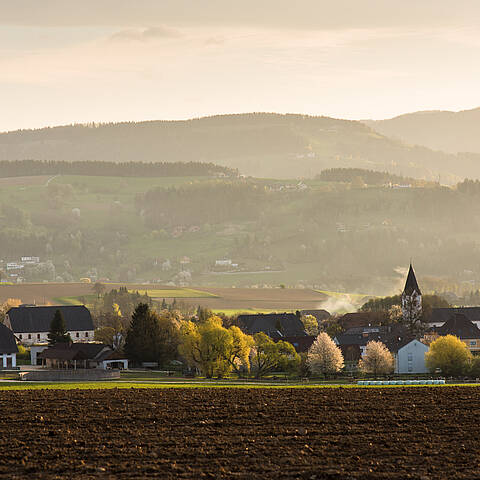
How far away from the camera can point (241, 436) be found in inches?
1996

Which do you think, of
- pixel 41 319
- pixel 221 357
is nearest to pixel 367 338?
pixel 221 357

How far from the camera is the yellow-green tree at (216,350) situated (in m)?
118

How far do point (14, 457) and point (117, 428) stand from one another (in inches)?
348

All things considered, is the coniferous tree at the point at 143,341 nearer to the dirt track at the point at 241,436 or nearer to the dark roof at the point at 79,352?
the dark roof at the point at 79,352

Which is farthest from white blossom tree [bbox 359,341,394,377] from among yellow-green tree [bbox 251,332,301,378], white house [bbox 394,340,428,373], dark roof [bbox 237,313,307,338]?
dark roof [bbox 237,313,307,338]

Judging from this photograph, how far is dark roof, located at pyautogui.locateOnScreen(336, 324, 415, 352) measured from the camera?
5763 inches

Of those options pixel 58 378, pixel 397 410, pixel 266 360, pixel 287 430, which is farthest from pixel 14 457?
pixel 266 360

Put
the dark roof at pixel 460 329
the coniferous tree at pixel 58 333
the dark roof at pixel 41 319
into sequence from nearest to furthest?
the coniferous tree at pixel 58 333, the dark roof at pixel 460 329, the dark roof at pixel 41 319

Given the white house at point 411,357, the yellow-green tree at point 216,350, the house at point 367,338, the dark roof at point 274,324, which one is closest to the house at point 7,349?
the yellow-green tree at point 216,350

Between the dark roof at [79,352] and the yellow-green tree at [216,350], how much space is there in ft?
52.0

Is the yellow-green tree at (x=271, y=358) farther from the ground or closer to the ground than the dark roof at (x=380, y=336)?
closer to the ground

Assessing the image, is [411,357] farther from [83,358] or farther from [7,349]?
[7,349]

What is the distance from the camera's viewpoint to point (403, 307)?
19338 cm

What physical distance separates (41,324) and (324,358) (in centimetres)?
6891
